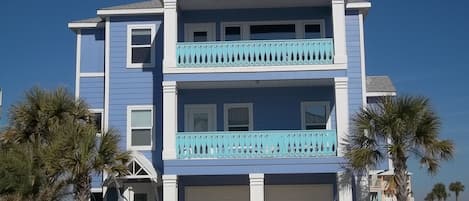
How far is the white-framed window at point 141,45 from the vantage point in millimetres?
24872

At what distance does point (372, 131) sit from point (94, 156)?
835cm

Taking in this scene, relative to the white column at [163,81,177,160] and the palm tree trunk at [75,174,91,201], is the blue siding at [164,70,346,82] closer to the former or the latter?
the white column at [163,81,177,160]

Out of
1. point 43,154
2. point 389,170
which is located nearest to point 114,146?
point 43,154

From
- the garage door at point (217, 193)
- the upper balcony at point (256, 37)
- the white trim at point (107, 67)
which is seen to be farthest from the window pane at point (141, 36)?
the garage door at point (217, 193)

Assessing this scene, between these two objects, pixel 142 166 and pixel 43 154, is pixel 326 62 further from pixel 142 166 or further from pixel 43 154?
pixel 43 154

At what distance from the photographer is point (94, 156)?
1955cm

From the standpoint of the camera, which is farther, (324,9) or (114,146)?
(324,9)

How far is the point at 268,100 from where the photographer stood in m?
24.5

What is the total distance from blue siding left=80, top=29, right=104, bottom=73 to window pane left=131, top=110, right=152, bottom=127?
234 cm

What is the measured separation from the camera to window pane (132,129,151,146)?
24.3 meters

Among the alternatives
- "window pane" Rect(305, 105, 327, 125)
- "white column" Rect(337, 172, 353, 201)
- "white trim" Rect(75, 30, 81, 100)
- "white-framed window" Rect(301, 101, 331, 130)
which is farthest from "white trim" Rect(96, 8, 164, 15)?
"white column" Rect(337, 172, 353, 201)

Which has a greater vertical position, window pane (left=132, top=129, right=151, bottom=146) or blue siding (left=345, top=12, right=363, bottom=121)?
blue siding (left=345, top=12, right=363, bottom=121)

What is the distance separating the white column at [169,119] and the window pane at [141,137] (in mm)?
2326

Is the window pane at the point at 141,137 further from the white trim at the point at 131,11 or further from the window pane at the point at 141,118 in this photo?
the white trim at the point at 131,11
